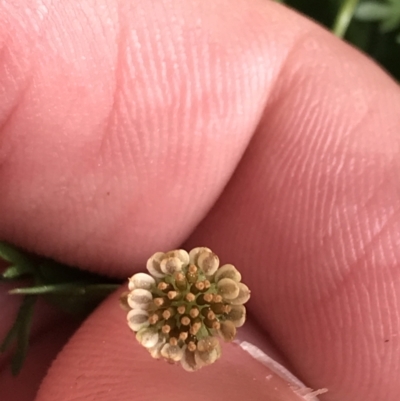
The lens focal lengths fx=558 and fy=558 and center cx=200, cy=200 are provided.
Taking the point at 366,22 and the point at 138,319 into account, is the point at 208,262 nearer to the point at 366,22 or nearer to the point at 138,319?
the point at 138,319

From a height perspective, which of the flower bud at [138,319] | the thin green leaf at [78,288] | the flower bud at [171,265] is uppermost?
the flower bud at [171,265]

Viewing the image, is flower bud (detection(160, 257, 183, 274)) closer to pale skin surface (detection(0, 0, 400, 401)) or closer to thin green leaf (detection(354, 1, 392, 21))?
pale skin surface (detection(0, 0, 400, 401))

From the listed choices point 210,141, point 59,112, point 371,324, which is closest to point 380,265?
point 371,324

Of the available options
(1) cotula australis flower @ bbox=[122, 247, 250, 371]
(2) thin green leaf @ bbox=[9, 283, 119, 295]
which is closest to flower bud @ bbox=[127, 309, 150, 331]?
(1) cotula australis flower @ bbox=[122, 247, 250, 371]

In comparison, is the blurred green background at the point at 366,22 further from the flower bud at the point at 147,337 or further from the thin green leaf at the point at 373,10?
the flower bud at the point at 147,337

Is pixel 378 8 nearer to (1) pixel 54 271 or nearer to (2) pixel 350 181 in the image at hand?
(2) pixel 350 181

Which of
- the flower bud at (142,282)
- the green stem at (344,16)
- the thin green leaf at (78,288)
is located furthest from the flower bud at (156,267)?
the green stem at (344,16)
